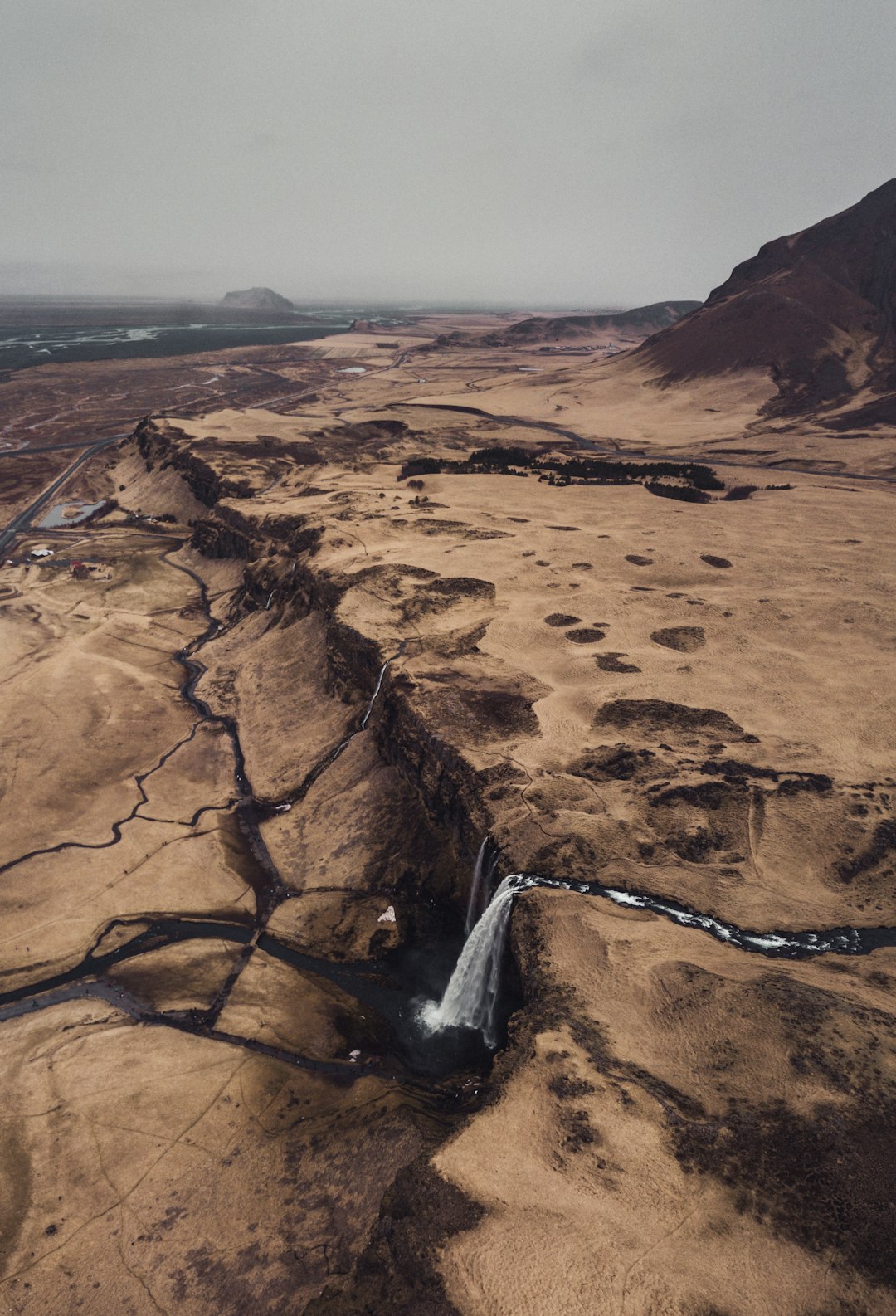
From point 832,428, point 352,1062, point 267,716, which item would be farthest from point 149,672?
point 832,428

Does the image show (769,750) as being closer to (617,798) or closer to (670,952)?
(617,798)

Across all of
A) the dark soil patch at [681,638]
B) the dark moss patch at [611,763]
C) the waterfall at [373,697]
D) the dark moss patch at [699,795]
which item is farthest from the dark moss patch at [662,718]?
the waterfall at [373,697]

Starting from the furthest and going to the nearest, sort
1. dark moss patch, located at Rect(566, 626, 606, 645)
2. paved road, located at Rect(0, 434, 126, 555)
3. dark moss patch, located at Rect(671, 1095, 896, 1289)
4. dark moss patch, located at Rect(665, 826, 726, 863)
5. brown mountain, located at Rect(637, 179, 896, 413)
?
brown mountain, located at Rect(637, 179, 896, 413) → paved road, located at Rect(0, 434, 126, 555) → dark moss patch, located at Rect(566, 626, 606, 645) → dark moss patch, located at Rect(665, 826, 726, 863) → dark moss patch, located at Rect(671, 1095, 896, 1289)

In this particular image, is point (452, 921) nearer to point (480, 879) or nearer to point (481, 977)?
point (480, 879)

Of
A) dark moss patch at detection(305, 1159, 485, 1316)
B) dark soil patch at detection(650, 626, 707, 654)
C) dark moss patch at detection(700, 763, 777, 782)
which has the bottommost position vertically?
dark moss patch at detection(305, 1159, 485, 1316)

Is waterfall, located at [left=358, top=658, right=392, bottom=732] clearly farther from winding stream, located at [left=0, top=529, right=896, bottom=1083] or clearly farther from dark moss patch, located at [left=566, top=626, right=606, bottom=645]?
dark moss patch, located at [left=566, top=626, right=606, bottom=645]

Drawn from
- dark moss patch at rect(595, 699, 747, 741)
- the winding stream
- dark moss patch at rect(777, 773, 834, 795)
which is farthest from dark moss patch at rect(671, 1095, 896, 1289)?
dark moss patch at rect(595, 699, 747, 741)

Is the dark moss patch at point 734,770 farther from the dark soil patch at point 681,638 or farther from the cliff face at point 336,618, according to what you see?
the dark soil patch at point 681,638

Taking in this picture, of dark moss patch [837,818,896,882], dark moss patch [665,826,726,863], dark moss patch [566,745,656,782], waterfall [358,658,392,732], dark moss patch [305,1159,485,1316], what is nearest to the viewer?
dark moss patch [305,1159,485,1316]

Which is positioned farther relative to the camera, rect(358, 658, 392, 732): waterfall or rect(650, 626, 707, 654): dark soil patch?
rect(358, 658, 392, 732): waterfall
